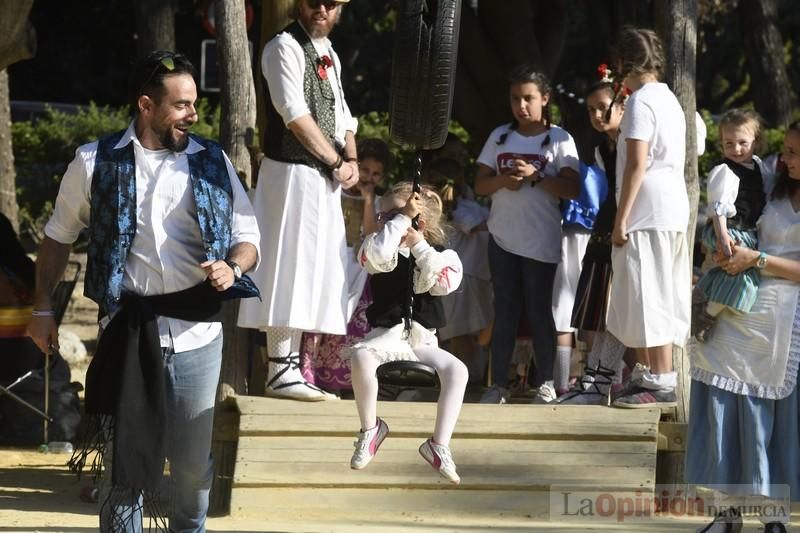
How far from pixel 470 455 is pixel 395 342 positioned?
4.35 feet

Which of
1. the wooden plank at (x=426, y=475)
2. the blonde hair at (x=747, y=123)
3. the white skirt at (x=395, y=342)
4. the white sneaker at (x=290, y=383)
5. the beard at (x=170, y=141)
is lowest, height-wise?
the wooden plank at (x=426, y=475)

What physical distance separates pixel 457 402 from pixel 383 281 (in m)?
0.65

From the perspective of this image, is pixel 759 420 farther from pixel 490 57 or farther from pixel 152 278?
pixel 490 57

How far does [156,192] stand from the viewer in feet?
17.2

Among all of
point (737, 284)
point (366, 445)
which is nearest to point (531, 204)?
point (737, 284)

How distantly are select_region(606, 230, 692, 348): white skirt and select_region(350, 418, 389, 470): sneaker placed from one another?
1.64 metres

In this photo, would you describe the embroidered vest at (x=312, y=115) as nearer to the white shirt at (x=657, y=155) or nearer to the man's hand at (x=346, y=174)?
the man's hand at (x=346, y=174)

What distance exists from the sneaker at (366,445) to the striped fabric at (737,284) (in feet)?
5.54

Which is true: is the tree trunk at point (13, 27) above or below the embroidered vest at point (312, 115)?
above

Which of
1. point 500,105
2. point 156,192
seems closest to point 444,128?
point 156,192

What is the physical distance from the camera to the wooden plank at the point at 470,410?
697cm

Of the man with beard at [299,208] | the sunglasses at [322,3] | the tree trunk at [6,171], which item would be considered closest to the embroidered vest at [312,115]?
the man with beard at [299,208]

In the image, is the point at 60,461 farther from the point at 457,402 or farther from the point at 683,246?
the point at 683,246

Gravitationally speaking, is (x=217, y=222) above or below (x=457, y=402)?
above
